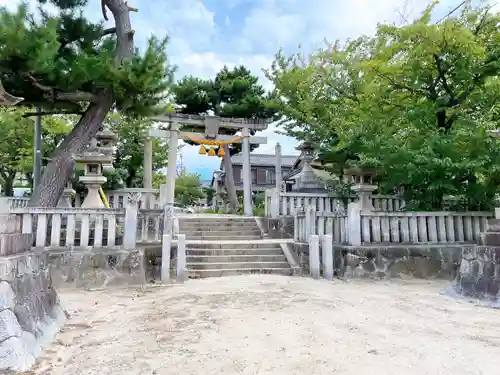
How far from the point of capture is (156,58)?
23.3ft

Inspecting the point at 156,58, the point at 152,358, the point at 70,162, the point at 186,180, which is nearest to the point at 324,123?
the point at 156,58

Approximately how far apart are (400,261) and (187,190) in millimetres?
22459

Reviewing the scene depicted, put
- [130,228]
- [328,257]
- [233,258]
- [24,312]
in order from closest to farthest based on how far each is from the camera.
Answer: [24,312] < [130,228] < [328,257] < [233,258]

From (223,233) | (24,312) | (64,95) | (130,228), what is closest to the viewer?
(24,312)

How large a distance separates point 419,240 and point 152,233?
17.5ft

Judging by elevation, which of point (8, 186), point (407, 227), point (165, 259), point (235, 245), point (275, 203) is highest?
point (8, 186)

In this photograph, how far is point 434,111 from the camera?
8141mm

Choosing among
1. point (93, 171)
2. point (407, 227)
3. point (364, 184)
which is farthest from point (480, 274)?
point (93, 171)

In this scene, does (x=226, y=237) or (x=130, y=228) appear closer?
(x=130, y=228)

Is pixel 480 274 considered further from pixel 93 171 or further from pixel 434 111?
pixel 93 171

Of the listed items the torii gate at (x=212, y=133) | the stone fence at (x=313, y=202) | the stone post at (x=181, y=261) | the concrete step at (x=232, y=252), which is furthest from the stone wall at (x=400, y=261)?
the torii gate at (x=212, y=133)

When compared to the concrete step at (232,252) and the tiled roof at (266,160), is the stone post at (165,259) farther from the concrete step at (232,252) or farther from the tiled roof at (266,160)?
the tiled roof at (266,160)

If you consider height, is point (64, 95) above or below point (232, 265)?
above

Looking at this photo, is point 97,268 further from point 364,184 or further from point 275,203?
point 364,184
